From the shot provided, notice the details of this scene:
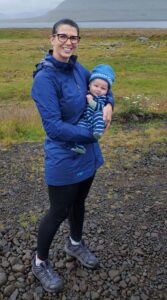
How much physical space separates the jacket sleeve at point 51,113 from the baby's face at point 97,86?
45cm

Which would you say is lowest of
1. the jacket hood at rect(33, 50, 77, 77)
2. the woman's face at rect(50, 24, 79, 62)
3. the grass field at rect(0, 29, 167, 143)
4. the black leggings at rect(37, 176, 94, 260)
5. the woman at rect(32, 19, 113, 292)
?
the grass field at rect(0, 29, 167, 143)

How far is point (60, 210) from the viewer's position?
3.89 metres

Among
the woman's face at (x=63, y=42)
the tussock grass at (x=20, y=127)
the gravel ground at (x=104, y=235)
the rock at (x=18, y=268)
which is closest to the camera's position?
the woman's face at (x=63, y=42)

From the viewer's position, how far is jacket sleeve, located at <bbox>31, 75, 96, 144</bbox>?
3.37 m

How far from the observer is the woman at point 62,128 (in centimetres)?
Answer: 341

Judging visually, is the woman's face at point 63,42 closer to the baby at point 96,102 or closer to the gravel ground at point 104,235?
the baby at point 96,102

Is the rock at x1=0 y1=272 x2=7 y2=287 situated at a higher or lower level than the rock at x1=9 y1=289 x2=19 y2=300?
higher

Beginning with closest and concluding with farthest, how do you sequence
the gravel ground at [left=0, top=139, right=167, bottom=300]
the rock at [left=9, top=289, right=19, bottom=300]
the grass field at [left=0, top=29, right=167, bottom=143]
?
the rock at [left=9, top=289, right=19, bottom=300]
the gravel ground at [left=0, top=139, right=167, bottom=300]
the grass field at [left=0, top=29, right=167, bottom=143]

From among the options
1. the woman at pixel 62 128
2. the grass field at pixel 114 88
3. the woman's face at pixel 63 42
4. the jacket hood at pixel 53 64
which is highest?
the woman's face at pixel 63 42

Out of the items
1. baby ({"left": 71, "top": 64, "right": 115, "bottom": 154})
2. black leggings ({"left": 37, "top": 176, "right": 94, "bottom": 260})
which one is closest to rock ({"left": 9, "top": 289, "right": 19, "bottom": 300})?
black leggings ({"left": 37, "top": 176, "right": 94, "bottom": 260})

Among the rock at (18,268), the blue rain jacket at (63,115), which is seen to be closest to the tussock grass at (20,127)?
the rock at (18,268)

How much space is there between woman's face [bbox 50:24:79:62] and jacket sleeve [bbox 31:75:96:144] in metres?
0.30

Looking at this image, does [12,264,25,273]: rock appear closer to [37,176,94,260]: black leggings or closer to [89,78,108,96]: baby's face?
[37,176,94,260]: black leggings

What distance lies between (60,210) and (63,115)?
102 centimetres
